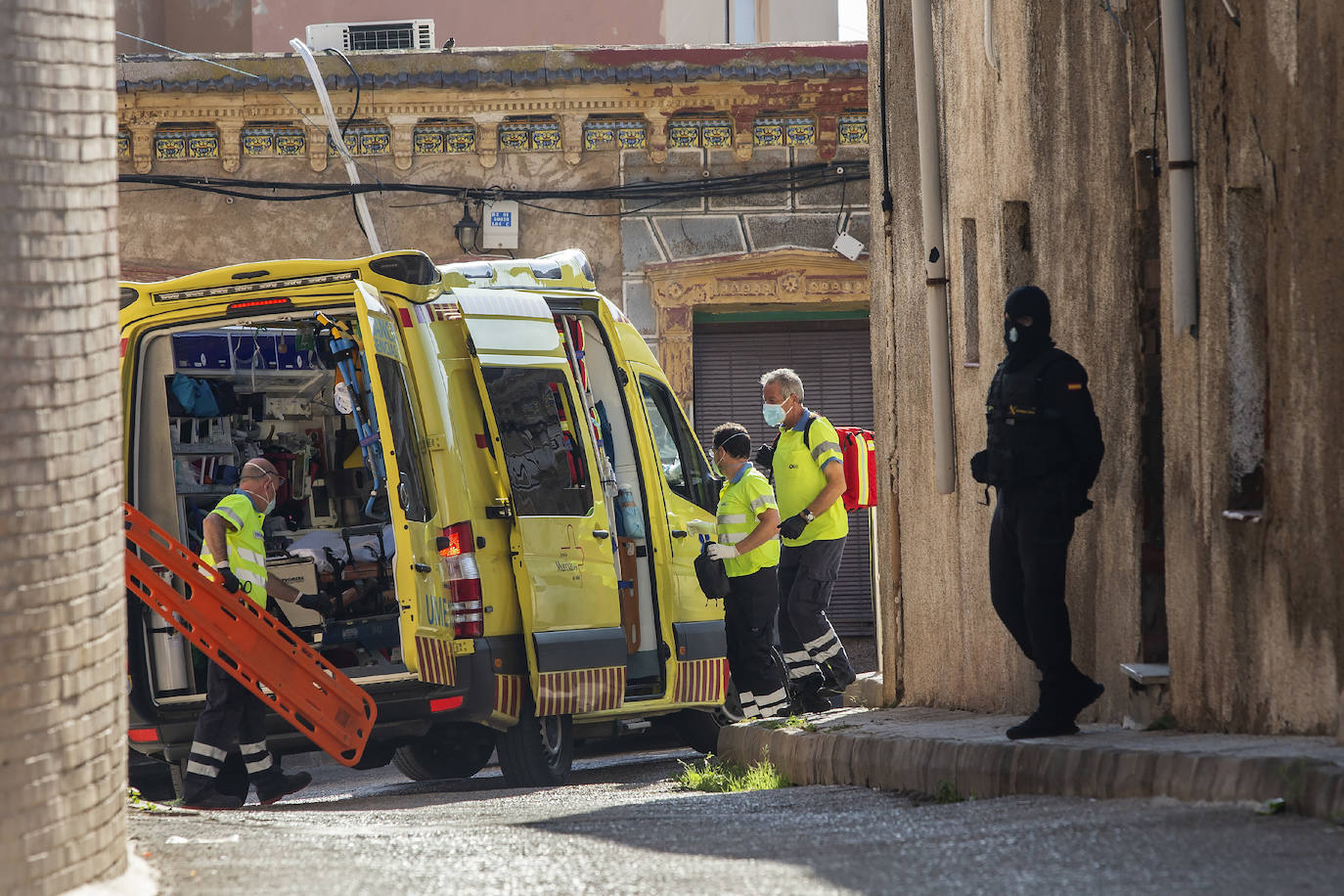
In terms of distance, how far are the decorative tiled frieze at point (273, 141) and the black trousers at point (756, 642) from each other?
297 inches

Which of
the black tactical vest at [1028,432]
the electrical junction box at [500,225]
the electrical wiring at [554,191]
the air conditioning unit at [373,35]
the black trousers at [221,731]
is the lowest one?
the black trousers at [221,731]

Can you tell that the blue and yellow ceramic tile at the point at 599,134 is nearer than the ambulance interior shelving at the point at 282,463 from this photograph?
No

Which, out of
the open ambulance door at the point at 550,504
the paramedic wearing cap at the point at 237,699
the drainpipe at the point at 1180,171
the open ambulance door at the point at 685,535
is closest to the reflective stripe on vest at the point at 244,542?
the paramedic wearing cap at the point at 237,699

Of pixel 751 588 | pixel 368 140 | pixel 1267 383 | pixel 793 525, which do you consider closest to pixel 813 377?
pixel 368 140

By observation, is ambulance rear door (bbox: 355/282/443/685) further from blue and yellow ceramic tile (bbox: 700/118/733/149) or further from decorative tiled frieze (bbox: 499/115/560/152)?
blue and yellow ceramic tile (bbox: 700/118/733/149)

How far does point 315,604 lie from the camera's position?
991cm

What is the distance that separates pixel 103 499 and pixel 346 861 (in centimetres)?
118

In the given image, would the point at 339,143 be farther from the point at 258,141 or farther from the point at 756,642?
the point at 756,642

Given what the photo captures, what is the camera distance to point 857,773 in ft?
23.6

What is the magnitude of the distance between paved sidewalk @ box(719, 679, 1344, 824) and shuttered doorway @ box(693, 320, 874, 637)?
26.0ft

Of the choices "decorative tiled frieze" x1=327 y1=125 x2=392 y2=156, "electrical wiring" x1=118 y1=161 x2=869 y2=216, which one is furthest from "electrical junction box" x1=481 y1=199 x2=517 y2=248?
"decorative tiled frieze" x1=327 y1=125 x2=392 y2=156

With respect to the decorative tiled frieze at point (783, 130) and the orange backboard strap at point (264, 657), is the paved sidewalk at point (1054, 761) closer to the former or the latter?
the orange backboard strap at point (264, 657)

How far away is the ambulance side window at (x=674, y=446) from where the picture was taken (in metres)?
9.88

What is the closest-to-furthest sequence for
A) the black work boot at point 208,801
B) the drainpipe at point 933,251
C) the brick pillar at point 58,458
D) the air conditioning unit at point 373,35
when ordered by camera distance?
the brick pillar at point 58,458, the black work boot at point 208,801, the drainpipe at point 933,251, the air conditioning unit at point 373,35
